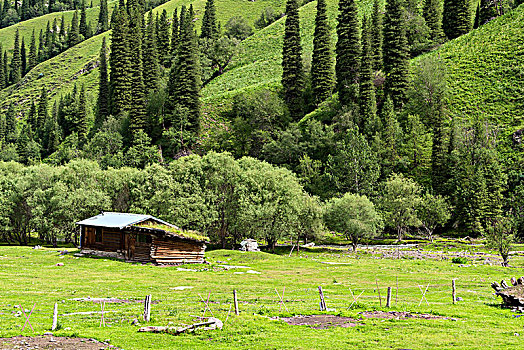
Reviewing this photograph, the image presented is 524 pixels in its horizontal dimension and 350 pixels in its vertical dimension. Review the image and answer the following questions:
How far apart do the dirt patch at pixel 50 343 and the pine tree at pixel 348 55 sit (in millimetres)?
94108

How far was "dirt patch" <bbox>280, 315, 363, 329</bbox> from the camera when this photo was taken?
21625 millimetres

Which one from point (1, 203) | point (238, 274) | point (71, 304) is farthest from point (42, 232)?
point (71, 304)

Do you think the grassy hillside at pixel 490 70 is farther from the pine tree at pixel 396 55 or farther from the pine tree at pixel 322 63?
the pine tree at pixel 322 63

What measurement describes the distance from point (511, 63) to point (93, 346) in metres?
117

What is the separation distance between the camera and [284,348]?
17.3m

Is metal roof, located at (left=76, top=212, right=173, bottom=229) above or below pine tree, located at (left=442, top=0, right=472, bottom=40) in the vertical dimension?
below

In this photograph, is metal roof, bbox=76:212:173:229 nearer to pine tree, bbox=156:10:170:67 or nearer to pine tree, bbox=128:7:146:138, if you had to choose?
pine tree, bbox=128:7:146:138

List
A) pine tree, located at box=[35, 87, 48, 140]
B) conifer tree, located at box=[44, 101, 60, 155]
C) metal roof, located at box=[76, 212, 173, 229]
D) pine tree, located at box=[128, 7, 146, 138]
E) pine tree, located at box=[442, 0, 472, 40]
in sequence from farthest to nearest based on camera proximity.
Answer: pine tree, located at box=[35, 87, 48, 140]
conifer tree, located at box=[44, 101, 60, 155]
pine tree, located at box=[442, 0, 472, 40]
pine tree, located at box=[128, 7, 146, 138]
metal roof, located at box=[76, 212, 173, 229]

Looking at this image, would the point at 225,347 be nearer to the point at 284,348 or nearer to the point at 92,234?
the point at 284,348

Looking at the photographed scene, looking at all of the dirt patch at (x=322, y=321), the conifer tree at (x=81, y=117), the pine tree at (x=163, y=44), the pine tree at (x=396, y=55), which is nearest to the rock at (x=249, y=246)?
the dirt patch at (x=322, y=321)

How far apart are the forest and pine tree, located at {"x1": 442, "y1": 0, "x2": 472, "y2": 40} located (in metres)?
0.34

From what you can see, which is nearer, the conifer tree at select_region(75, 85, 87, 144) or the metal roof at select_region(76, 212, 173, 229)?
the metal roof at select_region(76, 212, 173, 229)

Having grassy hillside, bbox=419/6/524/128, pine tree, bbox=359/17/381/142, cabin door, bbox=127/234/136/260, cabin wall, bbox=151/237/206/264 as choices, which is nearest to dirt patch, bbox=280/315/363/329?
cabin wall, bbox=151/237/206/264

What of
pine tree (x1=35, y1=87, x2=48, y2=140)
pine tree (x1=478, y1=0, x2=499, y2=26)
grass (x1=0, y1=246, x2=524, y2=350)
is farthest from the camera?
pine tree (x1=35, y1=87, x2=48, y2=140)
